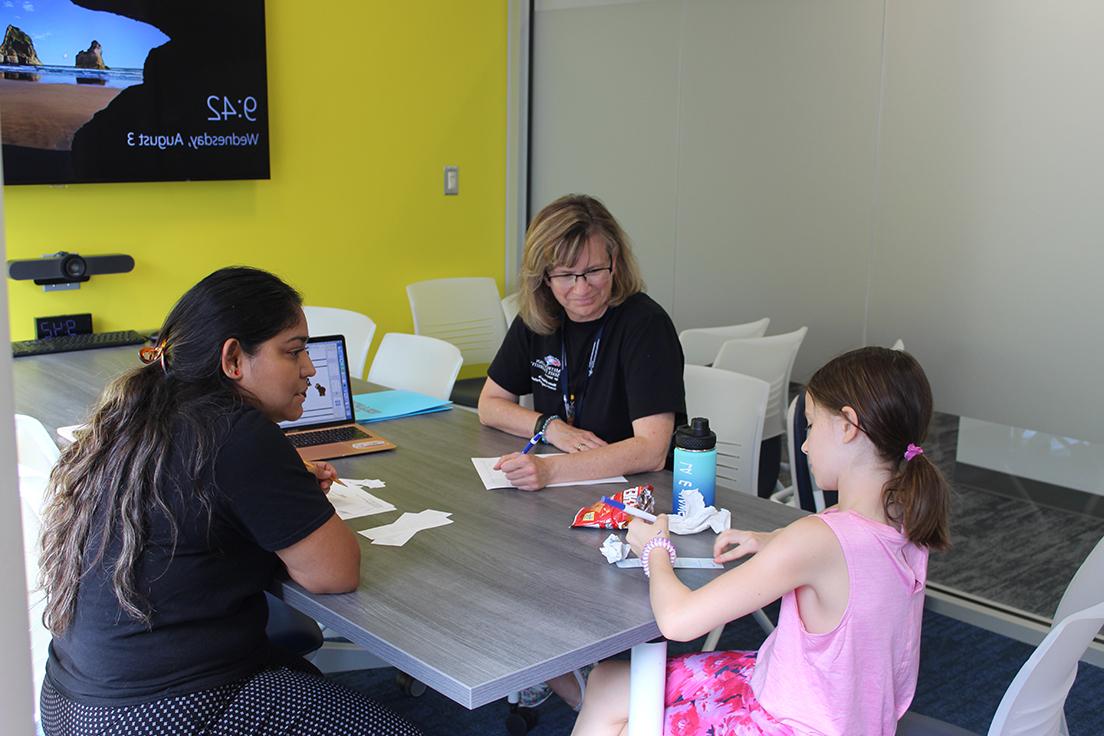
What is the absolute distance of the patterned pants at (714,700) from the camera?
1728 mm

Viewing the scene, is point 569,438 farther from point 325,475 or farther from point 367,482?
point 325,475

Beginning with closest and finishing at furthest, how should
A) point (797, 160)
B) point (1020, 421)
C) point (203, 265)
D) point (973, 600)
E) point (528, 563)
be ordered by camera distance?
point (528, 563) < point (1020, 421) < point (973, 600) < point (797, 160) < point (203, 265)

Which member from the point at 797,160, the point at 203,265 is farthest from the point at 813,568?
the point at 203,265

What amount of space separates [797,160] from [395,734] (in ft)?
9.71

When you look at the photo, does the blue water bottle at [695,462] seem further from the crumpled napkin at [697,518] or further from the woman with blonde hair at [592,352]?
the woman with blonde hair at [592,352]

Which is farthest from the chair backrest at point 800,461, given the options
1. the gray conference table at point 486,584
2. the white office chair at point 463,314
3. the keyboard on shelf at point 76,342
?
the keyboard on shelf at point 76,342

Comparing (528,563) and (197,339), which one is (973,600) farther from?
(197,339)

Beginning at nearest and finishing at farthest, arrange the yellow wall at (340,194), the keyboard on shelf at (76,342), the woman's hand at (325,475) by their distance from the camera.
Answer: the woman's hand at (325,475), the keyboard on shelf at (76,342), the yellow wall at (340,194)

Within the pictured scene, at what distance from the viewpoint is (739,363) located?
350 cm

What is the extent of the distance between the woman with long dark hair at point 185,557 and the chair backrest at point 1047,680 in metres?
0.99

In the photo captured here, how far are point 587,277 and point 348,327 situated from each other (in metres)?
1.67

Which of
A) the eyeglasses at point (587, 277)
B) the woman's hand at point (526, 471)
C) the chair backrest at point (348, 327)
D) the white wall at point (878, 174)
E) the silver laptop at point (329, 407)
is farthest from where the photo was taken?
the chair backrest at point (348, 327)

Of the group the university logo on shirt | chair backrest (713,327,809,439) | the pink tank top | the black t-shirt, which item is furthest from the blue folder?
the pink tank top

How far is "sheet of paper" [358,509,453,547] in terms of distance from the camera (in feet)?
6.88
